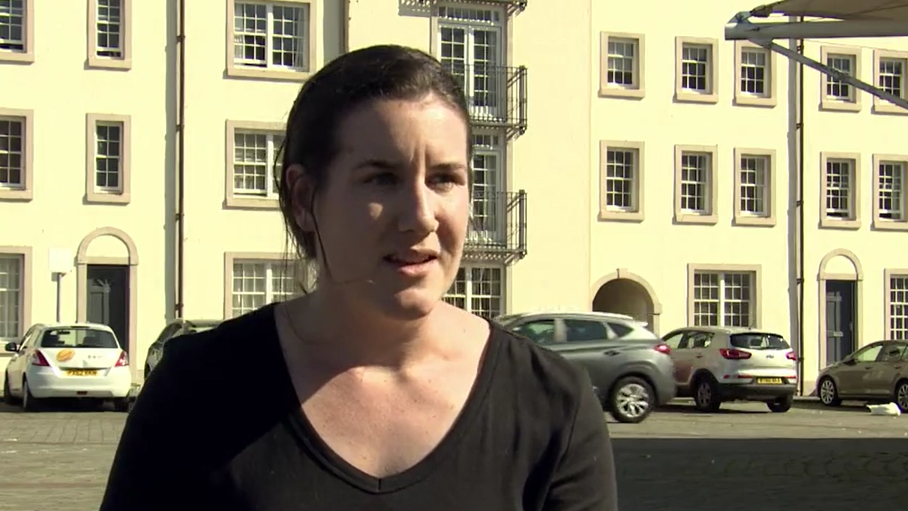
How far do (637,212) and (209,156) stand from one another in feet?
35.0

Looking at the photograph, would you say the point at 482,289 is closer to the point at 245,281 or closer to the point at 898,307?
the point at 245,281

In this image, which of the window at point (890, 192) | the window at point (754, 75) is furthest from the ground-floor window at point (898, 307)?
the window at point (754, 75)

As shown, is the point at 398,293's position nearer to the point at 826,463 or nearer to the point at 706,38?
the point at 826,463

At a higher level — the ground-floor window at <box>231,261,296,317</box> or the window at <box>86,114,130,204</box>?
the window at <box>86,114,130,204</box>

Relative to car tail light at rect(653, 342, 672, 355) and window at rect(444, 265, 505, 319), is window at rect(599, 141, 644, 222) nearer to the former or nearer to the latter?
window at rect(444, 265, 505, 319)

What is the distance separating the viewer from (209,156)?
115ft

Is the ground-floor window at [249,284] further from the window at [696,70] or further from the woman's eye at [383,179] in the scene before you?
the woman's eye at [383,179]

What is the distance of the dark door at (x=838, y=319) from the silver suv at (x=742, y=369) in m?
9.92

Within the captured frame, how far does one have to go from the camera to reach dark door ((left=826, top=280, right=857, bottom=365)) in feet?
133

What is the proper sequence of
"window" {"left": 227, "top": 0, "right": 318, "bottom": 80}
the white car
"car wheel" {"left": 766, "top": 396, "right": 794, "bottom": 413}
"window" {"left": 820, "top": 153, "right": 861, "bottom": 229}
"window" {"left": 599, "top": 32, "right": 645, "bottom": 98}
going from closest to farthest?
the white car
"car wheel" {"left": 766, "top": 396, "right": 794, "bottom": 413}
"window" {"left": 227, "top": 0, "right": 318, "bottom": 80}
"window" {"left": 599, "top": 32, "right": 645, "bottom": 98}
"window" {"left": 820, "top": 153, "right": 861, "bottom": 229}

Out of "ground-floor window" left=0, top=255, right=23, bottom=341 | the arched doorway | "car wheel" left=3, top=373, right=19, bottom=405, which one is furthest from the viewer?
the arched doorway

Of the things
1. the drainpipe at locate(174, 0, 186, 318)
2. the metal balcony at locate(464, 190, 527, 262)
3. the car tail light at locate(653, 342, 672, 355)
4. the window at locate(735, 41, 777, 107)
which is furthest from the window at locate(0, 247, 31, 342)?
the window at locate(735, 41, 777, 107)

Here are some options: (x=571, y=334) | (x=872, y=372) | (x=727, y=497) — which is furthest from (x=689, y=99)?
(x=727, y=497)

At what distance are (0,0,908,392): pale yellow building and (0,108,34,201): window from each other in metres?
0.06
